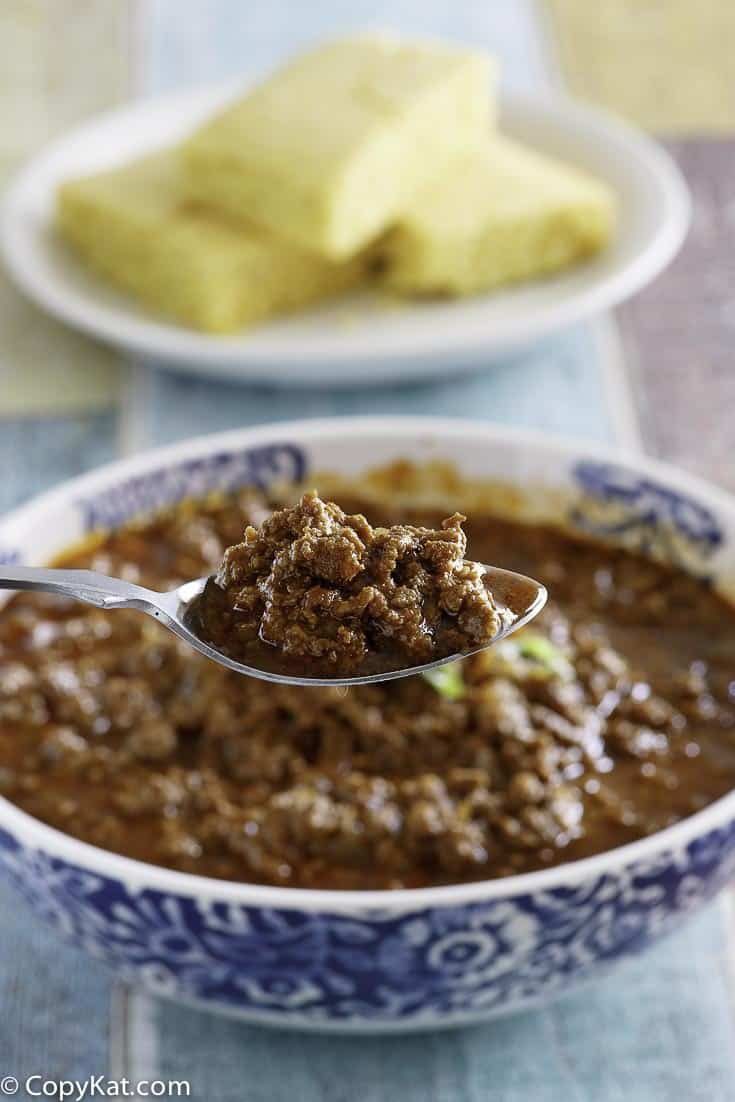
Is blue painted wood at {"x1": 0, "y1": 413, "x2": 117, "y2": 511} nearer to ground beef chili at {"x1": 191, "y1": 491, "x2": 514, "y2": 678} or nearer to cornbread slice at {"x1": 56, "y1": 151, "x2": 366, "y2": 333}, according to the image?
cornbread slice at {"x1": 56, "y1": 151, "x2": 366, "y2": 333}

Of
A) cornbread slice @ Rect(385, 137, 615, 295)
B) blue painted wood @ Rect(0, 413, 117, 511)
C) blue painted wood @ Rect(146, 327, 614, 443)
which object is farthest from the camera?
cornbread slice @ Rect(385, 137, 615, 295)

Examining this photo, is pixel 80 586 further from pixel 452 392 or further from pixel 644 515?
pixel 452 392

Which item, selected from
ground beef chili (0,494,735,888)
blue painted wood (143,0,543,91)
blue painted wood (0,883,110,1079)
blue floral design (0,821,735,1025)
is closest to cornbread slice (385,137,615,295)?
blue painted wood (143,0,543,91)

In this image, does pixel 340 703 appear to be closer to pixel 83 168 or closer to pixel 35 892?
pixel 35 892

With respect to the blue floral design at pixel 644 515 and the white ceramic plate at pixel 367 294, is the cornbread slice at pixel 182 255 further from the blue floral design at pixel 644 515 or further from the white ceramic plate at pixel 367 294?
the blue floral design at pixel 644 515

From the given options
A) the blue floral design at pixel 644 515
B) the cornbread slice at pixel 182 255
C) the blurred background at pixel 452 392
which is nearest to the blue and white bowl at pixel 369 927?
the blurred background at pixel 452 392

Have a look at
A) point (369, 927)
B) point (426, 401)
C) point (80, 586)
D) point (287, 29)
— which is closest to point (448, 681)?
point (369, 927)
